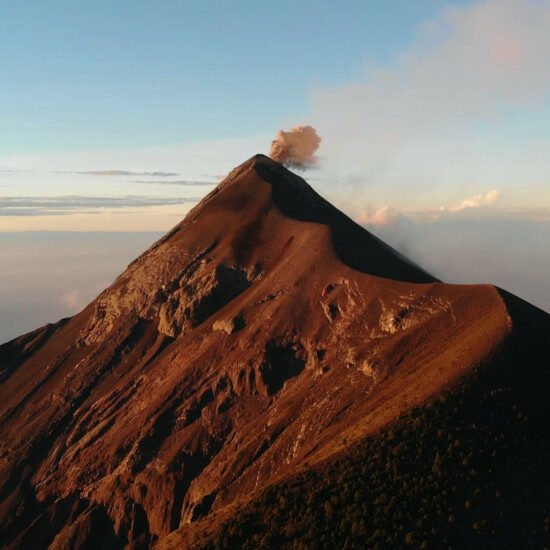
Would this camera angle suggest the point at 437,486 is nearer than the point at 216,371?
Yes

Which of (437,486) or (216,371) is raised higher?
(437,486)

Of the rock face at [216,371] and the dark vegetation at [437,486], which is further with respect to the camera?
the rock face at [216,371]

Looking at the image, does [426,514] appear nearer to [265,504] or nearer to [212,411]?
[265,504]

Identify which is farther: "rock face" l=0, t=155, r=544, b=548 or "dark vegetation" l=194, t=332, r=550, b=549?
"rock face" l=0, t=155, r=544, b=548

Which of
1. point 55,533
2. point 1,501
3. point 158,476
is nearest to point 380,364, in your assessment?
point 158,476

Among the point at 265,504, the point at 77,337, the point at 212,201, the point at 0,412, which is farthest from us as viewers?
the point at 212,201
